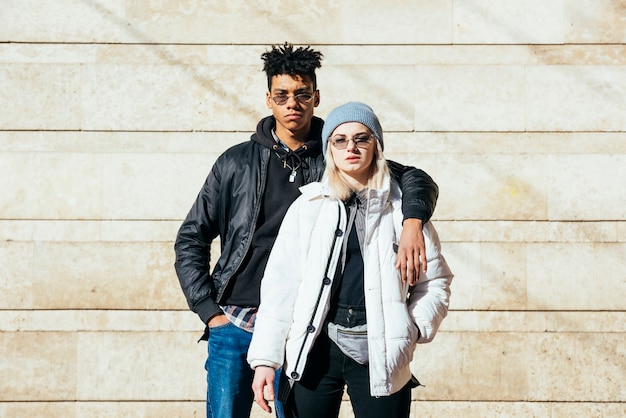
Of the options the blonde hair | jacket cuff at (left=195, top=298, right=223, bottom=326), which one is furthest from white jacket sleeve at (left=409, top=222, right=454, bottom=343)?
jacket cuff at (left=195, top=298, right=223, bottom=326)

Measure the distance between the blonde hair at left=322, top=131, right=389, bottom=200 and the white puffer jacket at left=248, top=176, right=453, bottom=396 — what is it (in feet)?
0.11

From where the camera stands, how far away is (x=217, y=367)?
3889mm

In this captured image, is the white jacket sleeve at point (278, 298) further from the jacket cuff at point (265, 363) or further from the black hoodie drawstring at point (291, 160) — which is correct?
the black hoodie drawstring at point (291, 160)

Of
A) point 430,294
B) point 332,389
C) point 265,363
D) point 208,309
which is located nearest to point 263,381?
point 265,363

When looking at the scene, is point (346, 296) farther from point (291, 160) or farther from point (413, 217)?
point (291, 160)

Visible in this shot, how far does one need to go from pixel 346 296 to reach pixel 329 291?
9cm

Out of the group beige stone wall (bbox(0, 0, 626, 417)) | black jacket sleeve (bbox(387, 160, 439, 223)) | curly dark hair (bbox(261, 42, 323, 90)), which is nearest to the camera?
black jacket sleeve (bbox(387, 160, 439, 223))

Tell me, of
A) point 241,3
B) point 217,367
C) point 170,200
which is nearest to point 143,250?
point 170,200

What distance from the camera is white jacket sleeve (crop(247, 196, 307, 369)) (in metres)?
3.36

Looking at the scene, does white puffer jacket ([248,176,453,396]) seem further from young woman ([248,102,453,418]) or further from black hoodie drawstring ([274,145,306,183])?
black hoodie drawstring ([274,145,306,183])

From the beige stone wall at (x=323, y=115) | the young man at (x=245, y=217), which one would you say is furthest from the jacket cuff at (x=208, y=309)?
the beige stone wall at (x=323, y=115)

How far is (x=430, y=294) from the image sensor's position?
3.43 metres

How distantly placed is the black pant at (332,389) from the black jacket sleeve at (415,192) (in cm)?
59

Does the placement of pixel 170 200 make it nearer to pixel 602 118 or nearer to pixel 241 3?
pixel 241 3
